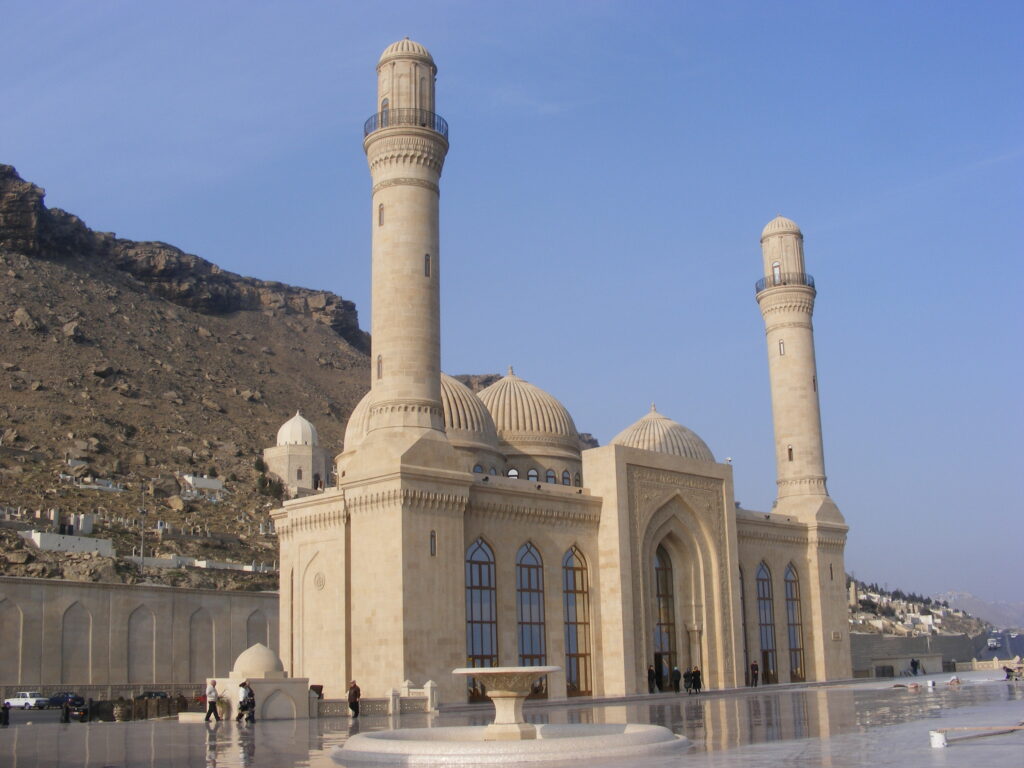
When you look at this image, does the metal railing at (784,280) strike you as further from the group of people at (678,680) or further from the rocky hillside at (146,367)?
the rocky hillside at (146,367)

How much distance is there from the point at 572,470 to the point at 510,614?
8995mm

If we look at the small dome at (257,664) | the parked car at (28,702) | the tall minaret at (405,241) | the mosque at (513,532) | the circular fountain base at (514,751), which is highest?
the tall minaret at (405,241)

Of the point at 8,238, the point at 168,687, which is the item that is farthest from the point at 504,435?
the point at 8,238

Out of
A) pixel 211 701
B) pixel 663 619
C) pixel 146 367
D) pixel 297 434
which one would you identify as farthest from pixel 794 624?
pixel 146 367

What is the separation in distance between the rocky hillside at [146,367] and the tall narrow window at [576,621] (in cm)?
3511

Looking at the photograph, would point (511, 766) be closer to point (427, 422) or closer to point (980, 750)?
point (980, 750)

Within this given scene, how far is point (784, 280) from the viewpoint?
36875 mm

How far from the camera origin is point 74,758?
1270 cm

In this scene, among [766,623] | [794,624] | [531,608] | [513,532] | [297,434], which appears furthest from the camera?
[297,434]

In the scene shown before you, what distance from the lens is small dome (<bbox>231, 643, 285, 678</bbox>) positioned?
20.8 meters

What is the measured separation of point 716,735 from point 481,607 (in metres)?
12.6

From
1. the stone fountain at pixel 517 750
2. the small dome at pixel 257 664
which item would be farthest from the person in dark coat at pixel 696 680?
the stone fountain at pixel 517 750

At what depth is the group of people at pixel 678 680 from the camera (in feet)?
93.5

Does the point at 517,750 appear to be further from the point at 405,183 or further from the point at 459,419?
the point at 459,419
